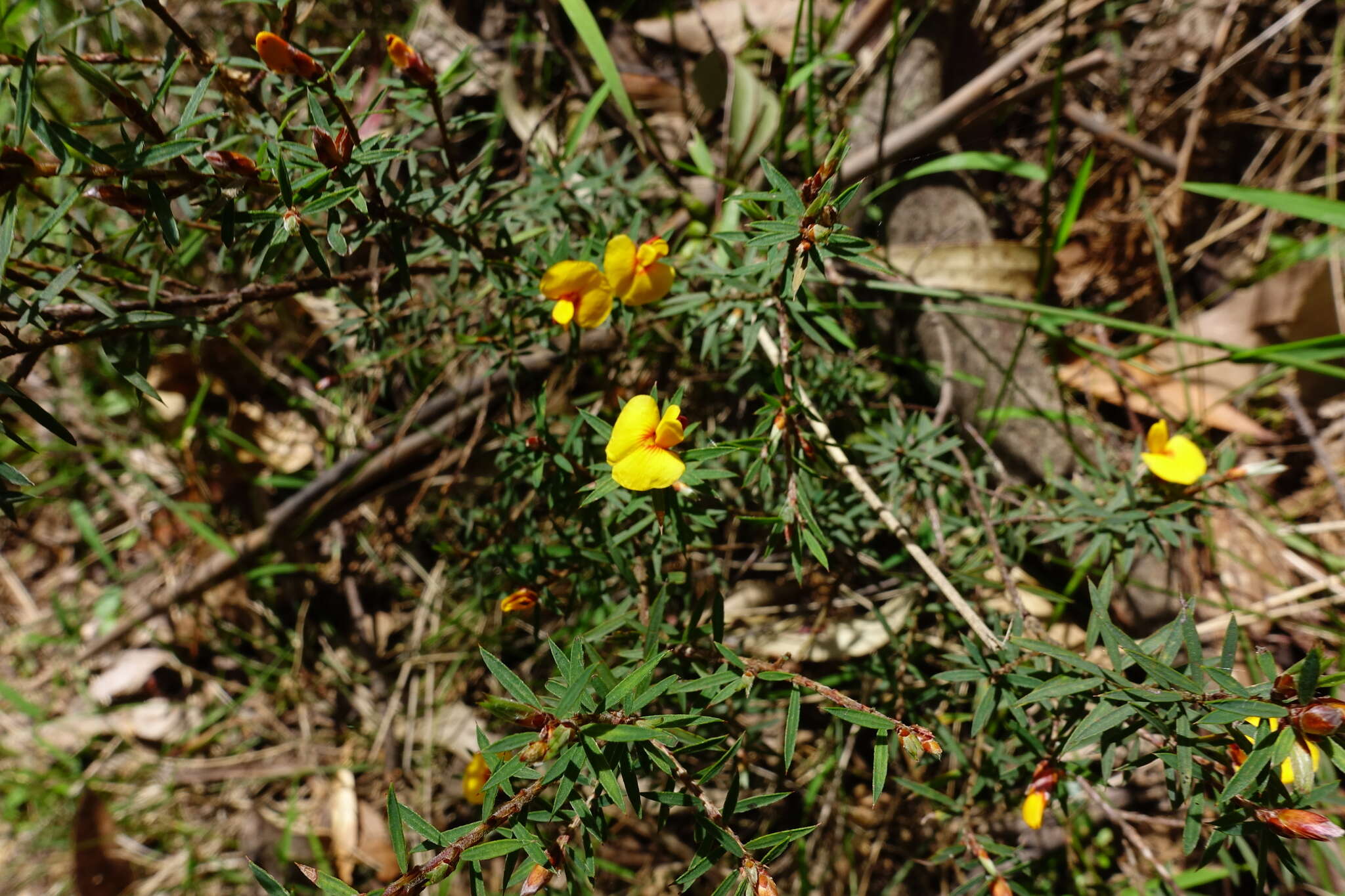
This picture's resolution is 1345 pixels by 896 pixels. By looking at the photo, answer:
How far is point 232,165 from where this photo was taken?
Answer: 1.37 metres

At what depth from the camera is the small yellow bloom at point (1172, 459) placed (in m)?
1.78

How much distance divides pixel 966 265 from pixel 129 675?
389cm

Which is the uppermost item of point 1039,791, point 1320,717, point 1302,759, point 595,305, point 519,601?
point 595,305

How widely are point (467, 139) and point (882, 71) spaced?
68.4 inches

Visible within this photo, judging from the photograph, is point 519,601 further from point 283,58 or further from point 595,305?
point 283,58

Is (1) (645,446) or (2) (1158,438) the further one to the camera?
(2) (1158,438)

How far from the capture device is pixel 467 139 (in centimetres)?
327

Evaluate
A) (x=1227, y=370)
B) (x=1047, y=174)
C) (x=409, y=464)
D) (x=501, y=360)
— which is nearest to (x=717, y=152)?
(x=1047, y=174)

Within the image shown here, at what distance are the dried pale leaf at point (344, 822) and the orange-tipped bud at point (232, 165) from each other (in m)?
2.53

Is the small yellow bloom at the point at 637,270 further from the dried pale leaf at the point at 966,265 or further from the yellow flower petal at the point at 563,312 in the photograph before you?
the dried pale leaf at the point at 966,265

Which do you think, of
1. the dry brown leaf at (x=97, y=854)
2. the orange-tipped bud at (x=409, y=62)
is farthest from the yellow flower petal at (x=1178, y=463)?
the dry brown leaf at (x=97, y=854)

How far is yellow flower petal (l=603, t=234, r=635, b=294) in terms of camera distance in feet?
5.07

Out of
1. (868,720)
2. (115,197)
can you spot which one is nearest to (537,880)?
(868,720)

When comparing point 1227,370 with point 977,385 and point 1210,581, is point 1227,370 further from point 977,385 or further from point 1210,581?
point 977,385
